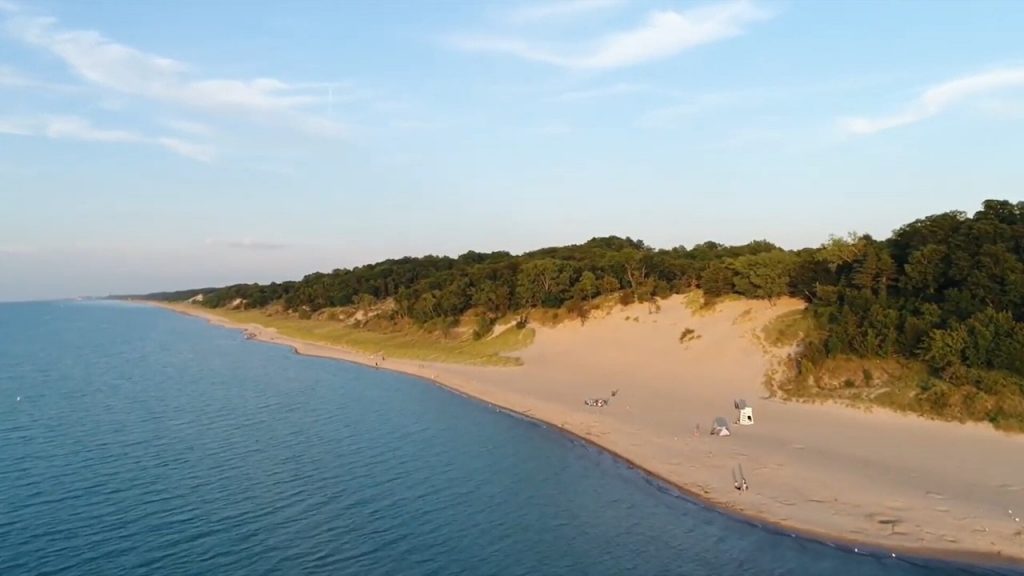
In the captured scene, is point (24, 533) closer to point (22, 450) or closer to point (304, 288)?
point (22, 450)

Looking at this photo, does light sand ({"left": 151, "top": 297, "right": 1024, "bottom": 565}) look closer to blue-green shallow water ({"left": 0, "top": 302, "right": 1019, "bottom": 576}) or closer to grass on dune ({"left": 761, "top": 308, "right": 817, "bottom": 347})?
grass on dune ({"left": 761, "top": 308, "right": 817, "bottom": 347})

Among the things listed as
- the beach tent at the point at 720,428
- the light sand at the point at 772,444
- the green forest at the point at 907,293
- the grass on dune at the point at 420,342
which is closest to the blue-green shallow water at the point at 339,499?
the light sand at the point at 772,444

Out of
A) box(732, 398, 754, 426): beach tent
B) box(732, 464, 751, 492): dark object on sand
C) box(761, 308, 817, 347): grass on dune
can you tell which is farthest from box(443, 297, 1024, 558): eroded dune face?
box(761, 308, 817, 347): grass on dune

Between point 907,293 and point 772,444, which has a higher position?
point 907,293

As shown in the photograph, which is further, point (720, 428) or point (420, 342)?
point (420, 342)

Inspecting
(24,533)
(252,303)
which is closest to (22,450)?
(24,533)

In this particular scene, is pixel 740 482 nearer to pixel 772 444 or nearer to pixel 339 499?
pixel 772 444

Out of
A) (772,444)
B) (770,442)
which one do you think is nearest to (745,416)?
(770,442)
